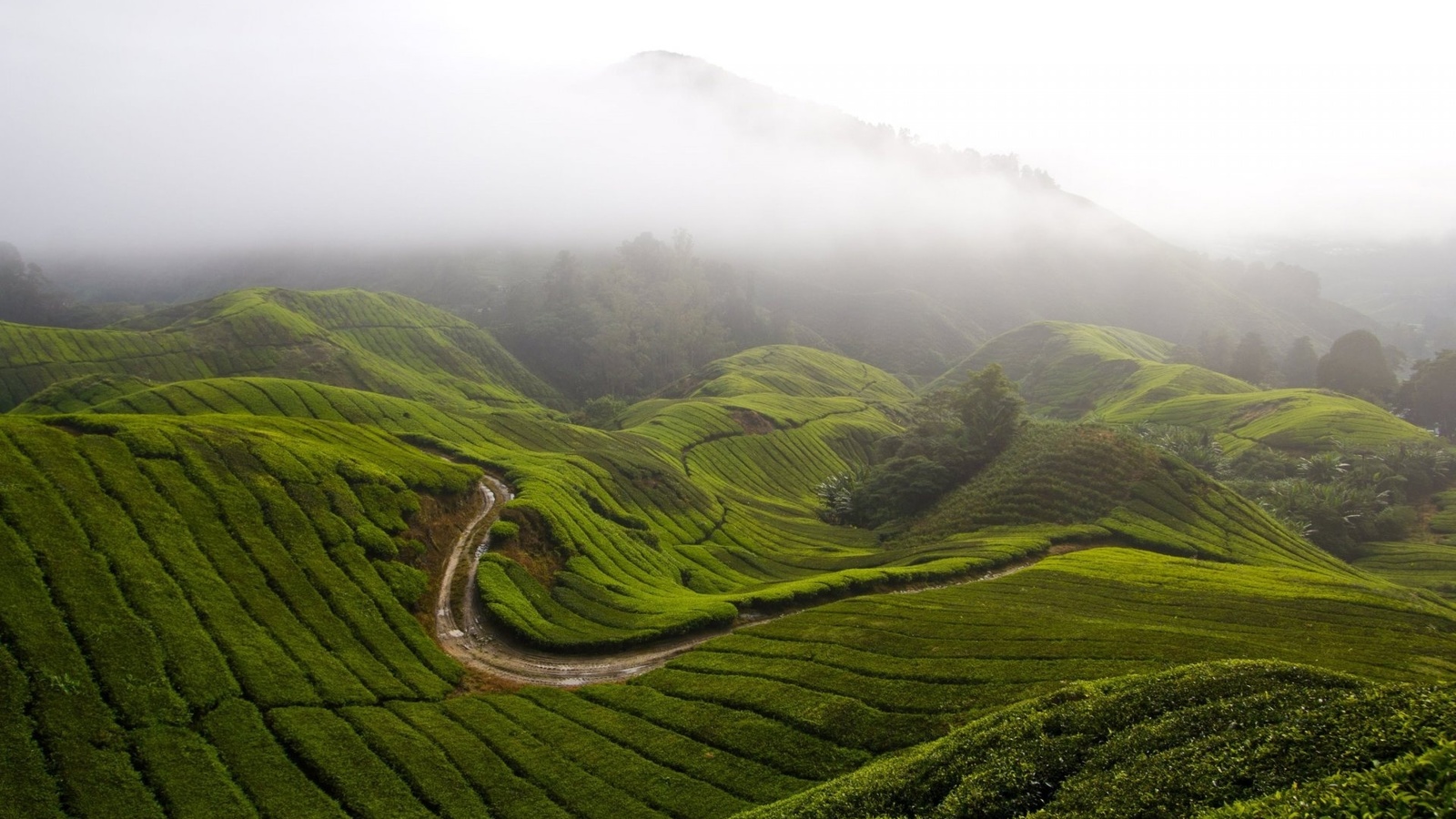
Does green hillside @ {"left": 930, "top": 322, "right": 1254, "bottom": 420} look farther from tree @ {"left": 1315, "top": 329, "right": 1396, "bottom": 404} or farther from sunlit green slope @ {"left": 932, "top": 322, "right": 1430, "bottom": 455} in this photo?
tree @ {"left": 1315, "top": 329, "right": 1396, "bottom": 404}

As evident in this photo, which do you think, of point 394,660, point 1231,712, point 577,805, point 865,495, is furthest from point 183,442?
point 865,495

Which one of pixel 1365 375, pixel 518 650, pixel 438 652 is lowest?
pixel 518 650

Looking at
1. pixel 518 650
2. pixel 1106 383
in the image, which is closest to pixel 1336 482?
pixel 1106 383

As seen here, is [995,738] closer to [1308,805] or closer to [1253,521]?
[1308,805]

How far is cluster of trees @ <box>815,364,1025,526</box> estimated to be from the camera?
73750 millimetres

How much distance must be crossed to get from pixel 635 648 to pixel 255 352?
134 metres

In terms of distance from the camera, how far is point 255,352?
13525cm

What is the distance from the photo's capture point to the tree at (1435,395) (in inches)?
5290

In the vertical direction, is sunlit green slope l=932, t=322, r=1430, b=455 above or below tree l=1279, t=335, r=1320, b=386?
below

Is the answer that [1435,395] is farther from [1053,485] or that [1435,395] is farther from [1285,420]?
[1053,485]

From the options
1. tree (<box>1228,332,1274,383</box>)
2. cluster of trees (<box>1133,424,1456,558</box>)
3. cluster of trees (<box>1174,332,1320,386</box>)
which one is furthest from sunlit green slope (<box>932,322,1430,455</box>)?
tree (<box>1228,332,1274,383</box>)

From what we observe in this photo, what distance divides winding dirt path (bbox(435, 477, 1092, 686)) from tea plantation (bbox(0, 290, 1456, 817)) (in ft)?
1.85

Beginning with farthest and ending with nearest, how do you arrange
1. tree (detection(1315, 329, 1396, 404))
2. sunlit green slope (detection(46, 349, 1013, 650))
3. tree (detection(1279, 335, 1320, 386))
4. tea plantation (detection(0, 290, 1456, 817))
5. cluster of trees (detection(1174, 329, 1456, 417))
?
tree (detection(1279, 335, 1320, 386))
tree (detection(1315, 329, 1396, 404))
cluster of trees (detection(1174, 329, 1456, 417))
sunlit green slope (detection(46, 349, 1013, 650))
tea plantation (detection(0, 290, 1456, 817))

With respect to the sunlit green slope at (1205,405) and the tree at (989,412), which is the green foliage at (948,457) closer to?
the tree at (989,412)
